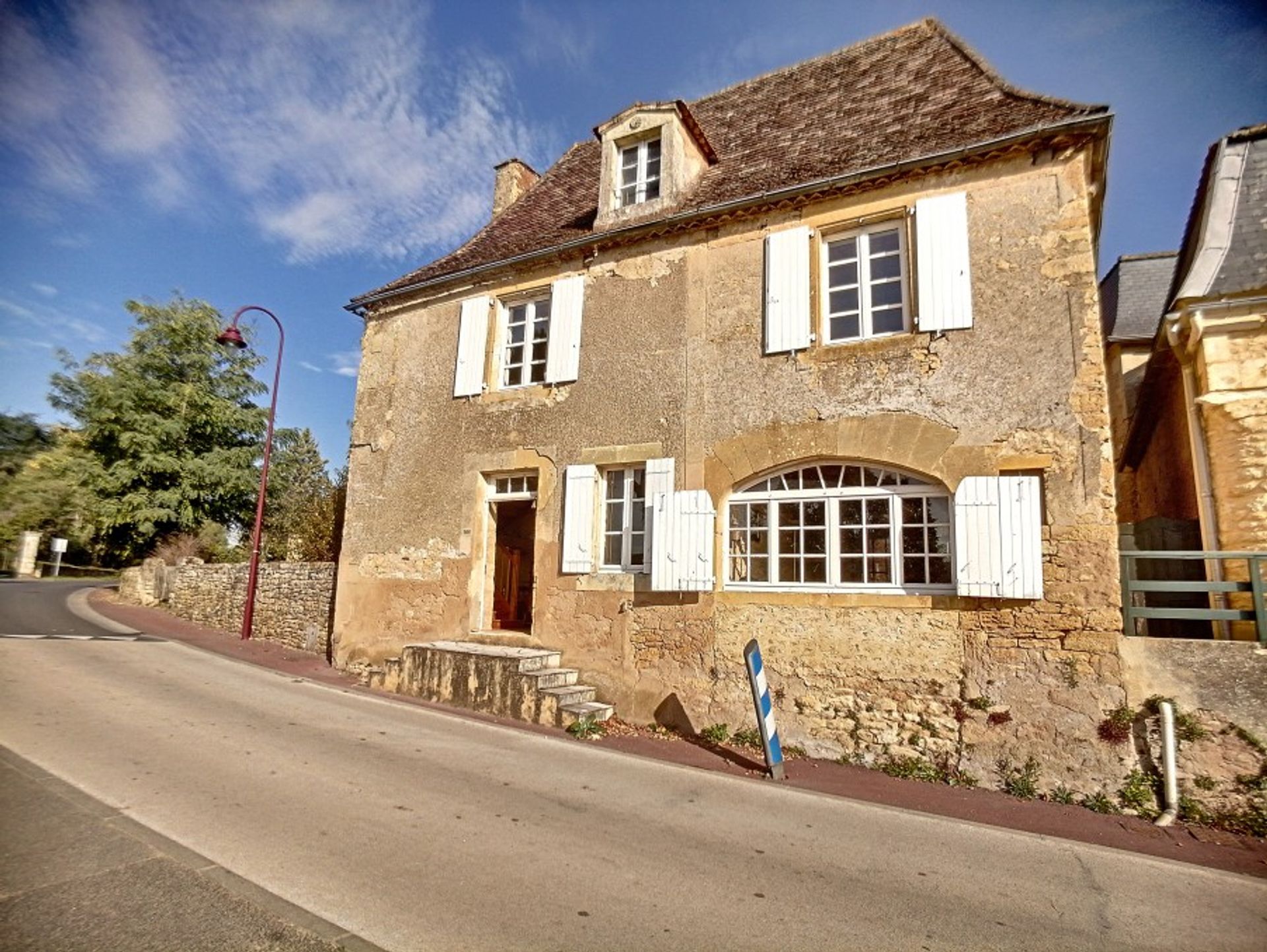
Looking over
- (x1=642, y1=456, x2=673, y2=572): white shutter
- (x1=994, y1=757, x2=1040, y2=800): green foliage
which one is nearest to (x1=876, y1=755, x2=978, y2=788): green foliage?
(x1=994, y1=757, x2=1040, y2=800): green foliage

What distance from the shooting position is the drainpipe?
19.7 feet

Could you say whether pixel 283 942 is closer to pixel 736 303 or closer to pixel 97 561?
pixel 736 303

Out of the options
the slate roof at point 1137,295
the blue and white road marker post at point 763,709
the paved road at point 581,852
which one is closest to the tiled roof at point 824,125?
the blue and white road marker post at point 763,709

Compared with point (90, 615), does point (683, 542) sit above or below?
above

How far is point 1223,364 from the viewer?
6098 millimetres

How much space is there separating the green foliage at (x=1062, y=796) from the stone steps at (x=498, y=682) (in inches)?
168

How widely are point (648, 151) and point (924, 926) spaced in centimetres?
939

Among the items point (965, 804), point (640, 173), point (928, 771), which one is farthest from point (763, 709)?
point (640, 173)

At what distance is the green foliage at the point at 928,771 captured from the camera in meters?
5.84

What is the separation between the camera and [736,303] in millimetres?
7902

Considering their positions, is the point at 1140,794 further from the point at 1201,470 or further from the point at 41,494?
the point at 41,494

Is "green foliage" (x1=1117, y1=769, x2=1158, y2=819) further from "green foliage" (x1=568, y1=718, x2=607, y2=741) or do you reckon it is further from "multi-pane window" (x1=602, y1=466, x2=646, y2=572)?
"multi-pane window" (x1=602, y1=466, x2=646, y2=572)

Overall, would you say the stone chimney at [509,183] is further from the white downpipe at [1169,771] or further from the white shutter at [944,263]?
the white downpipe at [1169,771]

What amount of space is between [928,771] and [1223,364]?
15.4ft
